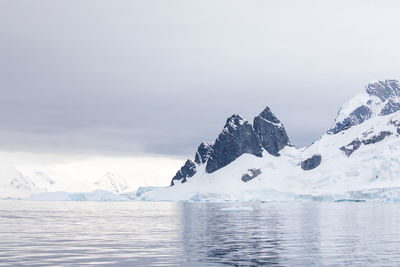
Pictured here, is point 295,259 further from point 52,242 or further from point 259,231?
point 259,231

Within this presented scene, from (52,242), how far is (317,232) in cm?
3570

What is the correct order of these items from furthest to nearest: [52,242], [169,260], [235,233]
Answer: [235,233], [52,242], [169,260]

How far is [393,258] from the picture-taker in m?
51.7

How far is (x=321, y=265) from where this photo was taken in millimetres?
47281

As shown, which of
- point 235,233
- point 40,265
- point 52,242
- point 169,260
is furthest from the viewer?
point 235,233

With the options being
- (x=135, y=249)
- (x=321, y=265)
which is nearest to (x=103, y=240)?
(x=135, y=249)

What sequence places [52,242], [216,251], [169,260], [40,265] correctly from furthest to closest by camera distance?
[52,242]
[216,251]
[169,260]
[40,265]

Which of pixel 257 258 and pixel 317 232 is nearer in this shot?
pixel 257 258

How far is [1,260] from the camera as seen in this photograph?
47.8 metres

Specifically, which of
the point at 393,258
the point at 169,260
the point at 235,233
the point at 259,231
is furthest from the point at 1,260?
the point at 259,231

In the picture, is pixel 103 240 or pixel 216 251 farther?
pixel 103 240

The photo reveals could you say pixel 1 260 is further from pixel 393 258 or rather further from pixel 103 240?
pixel 393 258

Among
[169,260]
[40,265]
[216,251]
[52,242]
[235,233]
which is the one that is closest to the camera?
[40,265]

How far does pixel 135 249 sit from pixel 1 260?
13.5 meters
